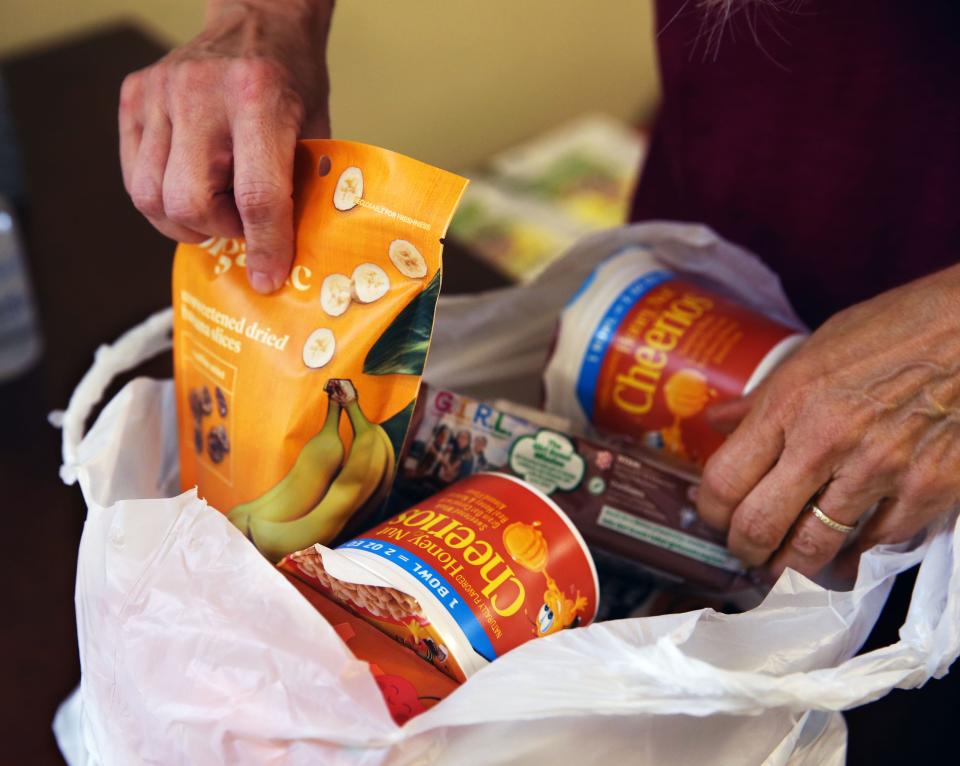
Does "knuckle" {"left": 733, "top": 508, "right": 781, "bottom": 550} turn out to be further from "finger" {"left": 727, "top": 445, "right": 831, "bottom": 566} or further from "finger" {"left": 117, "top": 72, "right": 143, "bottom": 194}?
"finger" {"left": 117, "top": 72, "right": 143, "bottom": 194}

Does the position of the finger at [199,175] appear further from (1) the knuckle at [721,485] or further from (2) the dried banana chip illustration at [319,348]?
(1) the knuckle at [721,485]

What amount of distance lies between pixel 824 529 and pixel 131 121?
472 millimetres

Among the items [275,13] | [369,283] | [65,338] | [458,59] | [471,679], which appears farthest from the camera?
[458,59]

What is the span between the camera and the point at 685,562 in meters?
0.60

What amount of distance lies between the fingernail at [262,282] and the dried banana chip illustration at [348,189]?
6cm

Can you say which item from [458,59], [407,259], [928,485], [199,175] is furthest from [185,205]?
[458,59]

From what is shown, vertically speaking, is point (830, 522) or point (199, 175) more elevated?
point (199, 175)

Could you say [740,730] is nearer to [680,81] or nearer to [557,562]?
[557,562]

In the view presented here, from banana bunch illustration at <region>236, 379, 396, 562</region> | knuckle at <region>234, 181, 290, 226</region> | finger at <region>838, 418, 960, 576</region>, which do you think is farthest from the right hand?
finger at <region>838, 418, 960, 576</region>

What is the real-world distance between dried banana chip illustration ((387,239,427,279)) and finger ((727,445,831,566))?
0.72 feet

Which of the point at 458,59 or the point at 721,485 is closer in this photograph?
the point at 721,485

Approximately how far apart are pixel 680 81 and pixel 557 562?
0.41 m

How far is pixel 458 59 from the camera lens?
1795mm

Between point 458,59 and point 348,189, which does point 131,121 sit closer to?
point 348,189
